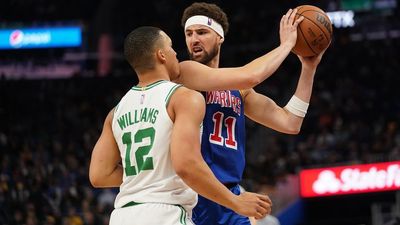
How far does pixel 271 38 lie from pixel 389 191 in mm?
9471

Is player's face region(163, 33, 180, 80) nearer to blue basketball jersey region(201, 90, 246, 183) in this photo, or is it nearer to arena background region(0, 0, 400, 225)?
blue basketball jersey region(201, 90, 246, 183)

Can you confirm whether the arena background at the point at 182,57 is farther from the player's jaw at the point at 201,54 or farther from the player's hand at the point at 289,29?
the player's hand at the point at 289,29

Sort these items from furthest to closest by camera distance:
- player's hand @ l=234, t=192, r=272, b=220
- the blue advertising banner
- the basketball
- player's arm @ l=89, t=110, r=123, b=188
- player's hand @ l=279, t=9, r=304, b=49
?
the blue advertising banner, the basketball, player's hand @ l=279, t=9, r=304, b=49, player's arm @ l=89, t=110, r=123, b=188, player's hand @ l=234, t=192, r=272, b=220

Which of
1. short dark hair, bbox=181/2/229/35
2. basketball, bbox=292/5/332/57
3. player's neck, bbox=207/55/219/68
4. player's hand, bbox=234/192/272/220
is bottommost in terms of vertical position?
player's hand, bbox=234/192/272/220

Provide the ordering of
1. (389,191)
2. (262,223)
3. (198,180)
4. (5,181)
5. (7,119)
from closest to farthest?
(198,180) → (262,223) → (5,181) → (389,191) → (7,119)

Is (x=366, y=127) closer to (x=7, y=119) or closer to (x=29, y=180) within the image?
(x=29, y=180)

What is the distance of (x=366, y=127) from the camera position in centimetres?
1759

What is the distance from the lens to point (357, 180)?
16.3 metres

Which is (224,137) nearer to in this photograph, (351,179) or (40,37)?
(351,179)

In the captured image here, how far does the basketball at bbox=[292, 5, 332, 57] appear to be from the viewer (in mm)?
5074

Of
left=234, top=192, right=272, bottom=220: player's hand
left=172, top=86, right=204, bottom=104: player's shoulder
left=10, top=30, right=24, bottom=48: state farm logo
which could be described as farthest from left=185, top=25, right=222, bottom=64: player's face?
left=10, top=30, right=24, bottom=48: state farm logo

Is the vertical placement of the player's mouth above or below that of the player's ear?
above

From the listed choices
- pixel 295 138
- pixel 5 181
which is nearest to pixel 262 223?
pixel 5 181

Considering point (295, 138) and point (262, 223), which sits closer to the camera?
point (262, 223)
